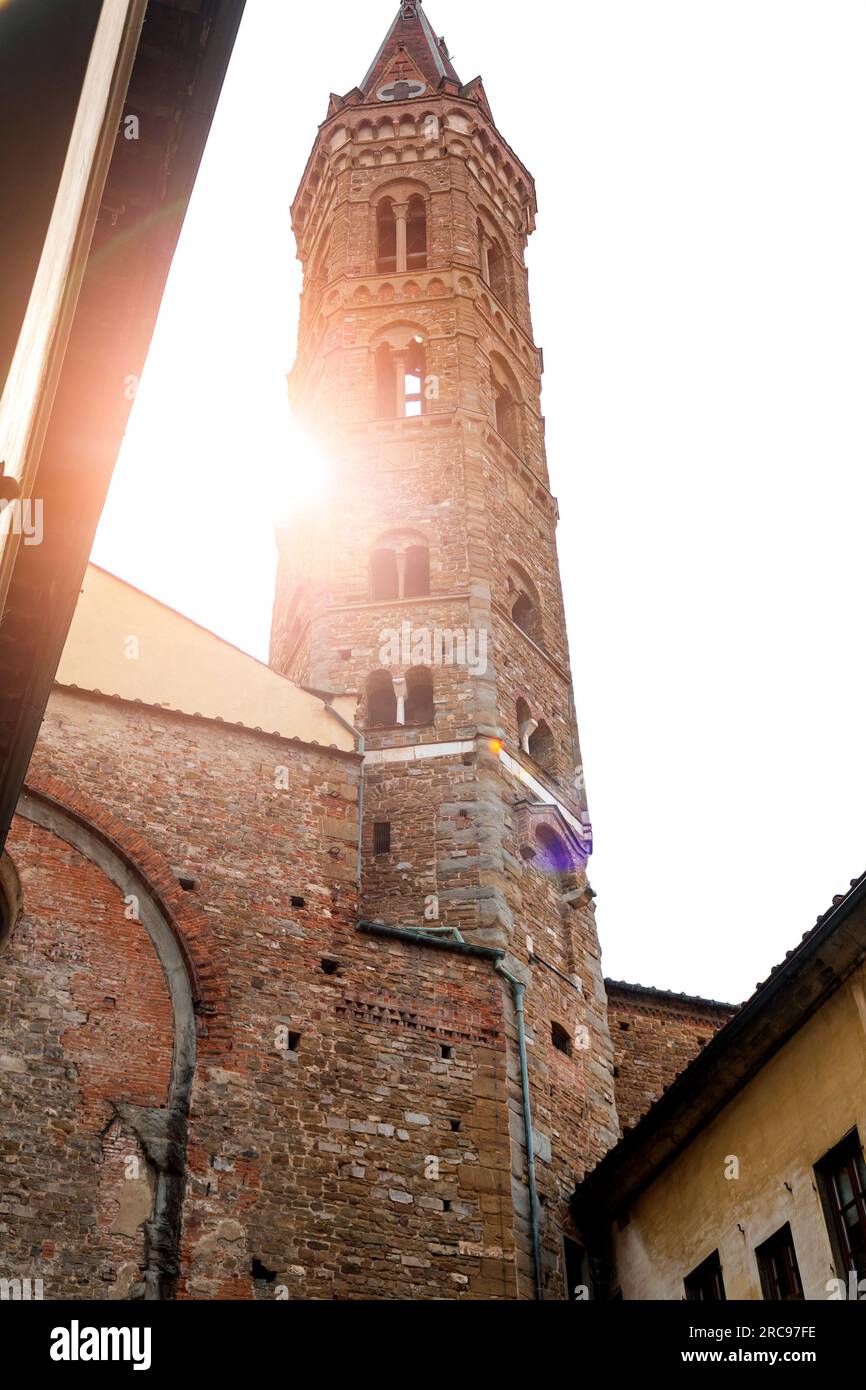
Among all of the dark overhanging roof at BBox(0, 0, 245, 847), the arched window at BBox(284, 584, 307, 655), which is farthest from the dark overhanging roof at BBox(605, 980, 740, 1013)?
the dark overhanging roof at BBox(0, 0, 245, 847)

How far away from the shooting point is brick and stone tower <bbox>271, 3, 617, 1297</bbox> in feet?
60.9

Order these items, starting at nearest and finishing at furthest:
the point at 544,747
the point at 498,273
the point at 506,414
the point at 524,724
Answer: the point at 524,724 < the point at 544,747 < the point at 506,414 < the point at 498,273

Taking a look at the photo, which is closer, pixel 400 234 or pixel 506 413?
pixel 506 413

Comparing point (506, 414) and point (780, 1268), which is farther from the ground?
point (506, 414)

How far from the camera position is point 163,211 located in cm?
792

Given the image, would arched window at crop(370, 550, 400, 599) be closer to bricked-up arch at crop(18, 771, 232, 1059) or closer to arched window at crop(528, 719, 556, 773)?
arched window at crop(528, 719, 556, 773)

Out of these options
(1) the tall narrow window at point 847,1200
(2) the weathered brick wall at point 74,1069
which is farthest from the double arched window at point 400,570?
(1) the tall narrow window at point 847,1200

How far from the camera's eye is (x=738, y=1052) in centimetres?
1277

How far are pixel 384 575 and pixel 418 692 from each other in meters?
2.45

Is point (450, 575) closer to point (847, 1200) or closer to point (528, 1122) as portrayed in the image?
point (528, 1122)

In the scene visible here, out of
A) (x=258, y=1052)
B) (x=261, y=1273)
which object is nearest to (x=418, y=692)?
(x=258, y=1052)
